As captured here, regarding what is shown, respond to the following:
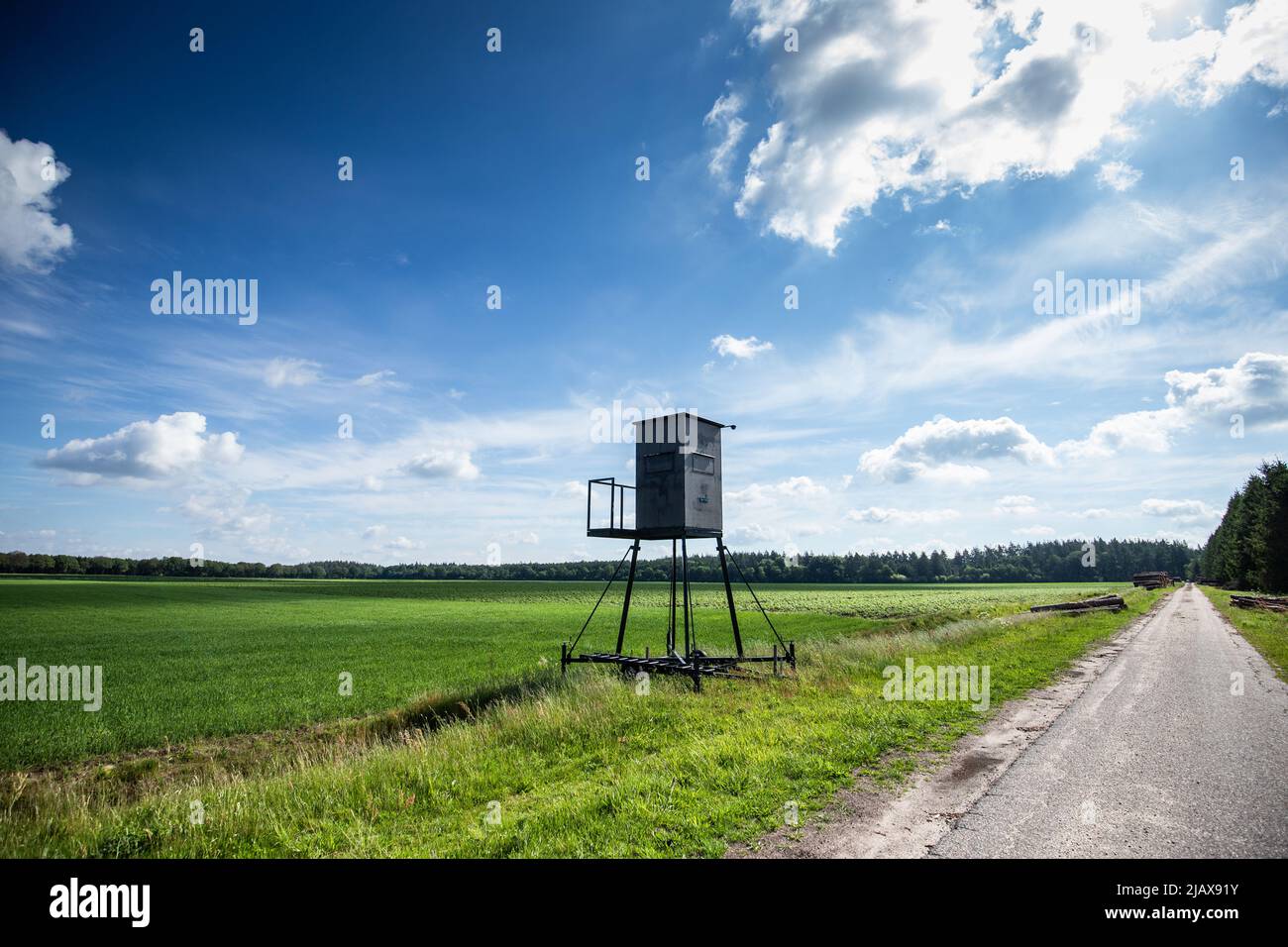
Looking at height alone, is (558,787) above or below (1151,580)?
above

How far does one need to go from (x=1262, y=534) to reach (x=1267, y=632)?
42.1 metres

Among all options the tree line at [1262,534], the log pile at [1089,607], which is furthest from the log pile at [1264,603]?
the tree line at [1262,534]

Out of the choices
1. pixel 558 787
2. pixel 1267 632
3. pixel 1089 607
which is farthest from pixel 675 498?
pixel 1089 607

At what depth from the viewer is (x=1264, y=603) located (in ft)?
122

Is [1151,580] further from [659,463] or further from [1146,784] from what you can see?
[1146,784]

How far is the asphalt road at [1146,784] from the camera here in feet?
18.5

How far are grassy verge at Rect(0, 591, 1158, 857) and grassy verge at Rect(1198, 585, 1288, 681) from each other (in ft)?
35.9

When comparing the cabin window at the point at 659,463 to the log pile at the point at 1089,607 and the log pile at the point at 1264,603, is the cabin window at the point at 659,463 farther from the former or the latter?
the log pile at the point at 1264,603

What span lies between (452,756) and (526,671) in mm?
11355

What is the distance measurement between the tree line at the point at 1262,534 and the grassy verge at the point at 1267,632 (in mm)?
19508

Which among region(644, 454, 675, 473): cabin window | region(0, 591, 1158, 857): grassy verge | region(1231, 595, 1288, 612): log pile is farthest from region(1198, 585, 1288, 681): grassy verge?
region(644, 454, 675, 473): cabin window

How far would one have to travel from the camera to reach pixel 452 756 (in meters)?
9.85
